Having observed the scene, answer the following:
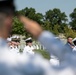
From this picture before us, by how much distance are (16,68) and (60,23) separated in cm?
12943

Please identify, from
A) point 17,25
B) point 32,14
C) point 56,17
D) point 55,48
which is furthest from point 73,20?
point 55,48

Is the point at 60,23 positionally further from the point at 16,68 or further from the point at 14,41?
the point at 16,68

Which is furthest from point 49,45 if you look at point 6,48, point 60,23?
point 60,23

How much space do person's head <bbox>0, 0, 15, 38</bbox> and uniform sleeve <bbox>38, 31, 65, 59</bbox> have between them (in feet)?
0.75

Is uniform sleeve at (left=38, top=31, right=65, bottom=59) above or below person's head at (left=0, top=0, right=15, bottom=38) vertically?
below

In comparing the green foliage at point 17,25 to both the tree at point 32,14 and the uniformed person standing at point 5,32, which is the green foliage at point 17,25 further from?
the tree at point 32,14

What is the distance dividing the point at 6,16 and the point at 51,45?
1.15ft

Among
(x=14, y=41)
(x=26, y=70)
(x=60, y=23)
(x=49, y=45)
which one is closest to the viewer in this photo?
(x=26, y=70)

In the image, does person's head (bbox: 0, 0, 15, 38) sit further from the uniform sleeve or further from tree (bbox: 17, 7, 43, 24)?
tree (bbox: 17, 7, 43, 24)

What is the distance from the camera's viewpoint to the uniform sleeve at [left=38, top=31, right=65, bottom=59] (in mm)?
2576

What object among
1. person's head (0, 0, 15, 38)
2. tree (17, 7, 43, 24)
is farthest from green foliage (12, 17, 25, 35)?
tree (17, 7, 43, 24)

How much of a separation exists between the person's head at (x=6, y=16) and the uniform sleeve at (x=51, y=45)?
228mm

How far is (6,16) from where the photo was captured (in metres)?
2.49

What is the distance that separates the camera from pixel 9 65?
2379 mm
